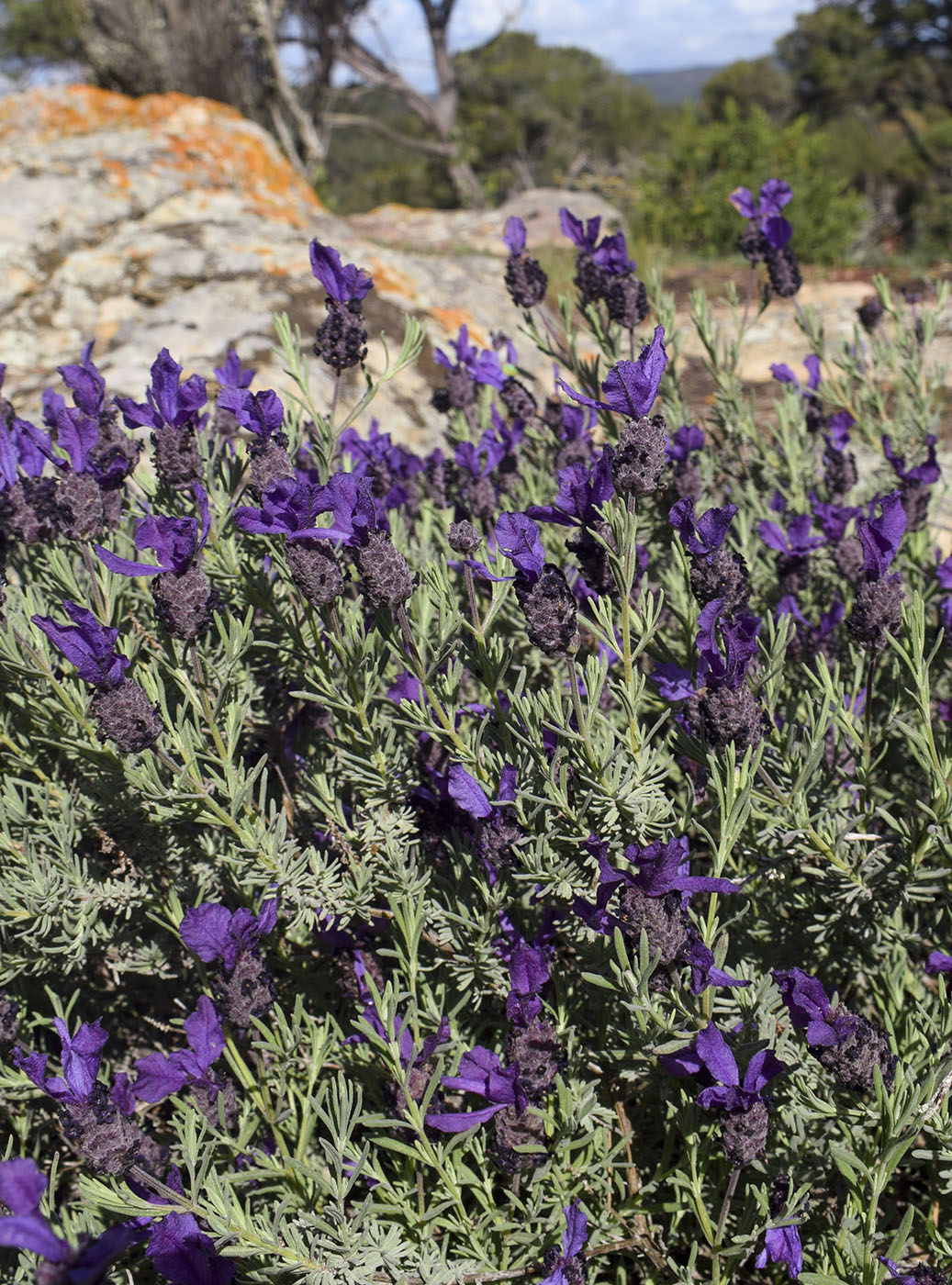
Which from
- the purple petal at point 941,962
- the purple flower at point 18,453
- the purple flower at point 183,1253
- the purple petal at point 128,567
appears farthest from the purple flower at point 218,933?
the purple petal at point 941,962

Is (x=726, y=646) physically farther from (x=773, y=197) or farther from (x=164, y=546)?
(x=773, y=197)

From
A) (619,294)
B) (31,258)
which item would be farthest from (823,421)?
(31,258)

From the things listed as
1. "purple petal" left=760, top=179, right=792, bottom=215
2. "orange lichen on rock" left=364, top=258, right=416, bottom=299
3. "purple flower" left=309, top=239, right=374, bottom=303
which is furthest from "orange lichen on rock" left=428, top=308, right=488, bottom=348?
"purple flower" left=309, top=239, right=374, bottom=303

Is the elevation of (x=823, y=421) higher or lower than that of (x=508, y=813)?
higher

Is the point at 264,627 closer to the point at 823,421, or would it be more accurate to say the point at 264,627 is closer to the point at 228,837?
the point at 228,837

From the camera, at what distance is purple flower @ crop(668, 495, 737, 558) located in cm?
111

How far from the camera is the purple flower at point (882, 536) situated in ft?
3.94

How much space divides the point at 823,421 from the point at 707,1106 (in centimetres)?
175

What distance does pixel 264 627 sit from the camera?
1524 millimetres

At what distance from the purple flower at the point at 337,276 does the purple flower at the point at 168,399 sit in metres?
0.26

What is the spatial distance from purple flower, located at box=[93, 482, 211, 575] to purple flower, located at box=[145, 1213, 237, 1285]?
73 centimetres

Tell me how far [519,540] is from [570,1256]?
0.87 meters

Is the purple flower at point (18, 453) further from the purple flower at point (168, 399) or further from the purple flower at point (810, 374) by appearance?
the purple flower at point (810, 374)

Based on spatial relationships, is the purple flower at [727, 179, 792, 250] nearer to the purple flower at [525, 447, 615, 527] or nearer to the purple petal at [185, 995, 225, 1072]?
the purple flower at [525, 447, 615, 527]
